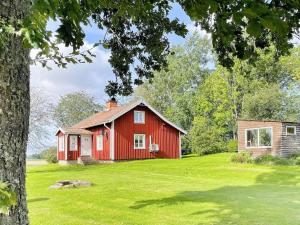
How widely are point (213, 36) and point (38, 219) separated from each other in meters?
7.48

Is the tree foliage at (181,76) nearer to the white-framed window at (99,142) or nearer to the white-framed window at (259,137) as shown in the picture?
the white-framed window at (99,142)

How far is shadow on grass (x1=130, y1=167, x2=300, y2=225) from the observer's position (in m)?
10.1

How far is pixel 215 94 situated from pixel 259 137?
17523 mm

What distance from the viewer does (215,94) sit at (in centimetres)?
5194

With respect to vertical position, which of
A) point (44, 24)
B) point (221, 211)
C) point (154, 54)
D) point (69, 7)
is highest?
point (154, 54)

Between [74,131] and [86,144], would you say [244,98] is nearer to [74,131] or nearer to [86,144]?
[86,144]

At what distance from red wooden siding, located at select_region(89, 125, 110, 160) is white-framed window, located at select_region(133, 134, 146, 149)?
2.53 metres

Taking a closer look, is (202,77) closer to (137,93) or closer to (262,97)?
(137,93)

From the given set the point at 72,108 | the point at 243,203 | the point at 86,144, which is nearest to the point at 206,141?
the point at 86,144

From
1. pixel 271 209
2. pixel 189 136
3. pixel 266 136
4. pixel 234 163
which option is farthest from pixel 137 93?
pixel 271 209

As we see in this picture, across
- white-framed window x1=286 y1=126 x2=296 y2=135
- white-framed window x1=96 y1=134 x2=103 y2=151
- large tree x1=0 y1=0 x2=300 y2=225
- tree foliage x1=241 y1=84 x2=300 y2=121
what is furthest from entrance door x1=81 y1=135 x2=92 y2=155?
large tree x1=0 y1=0 x2=300 y2=225

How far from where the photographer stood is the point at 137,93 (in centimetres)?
6044

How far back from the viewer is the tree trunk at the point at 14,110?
2.89 m

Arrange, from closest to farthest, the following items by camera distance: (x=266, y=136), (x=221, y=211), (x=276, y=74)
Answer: (x=221, y=211) → (x=266, y=136) → (x=276, y=74)
